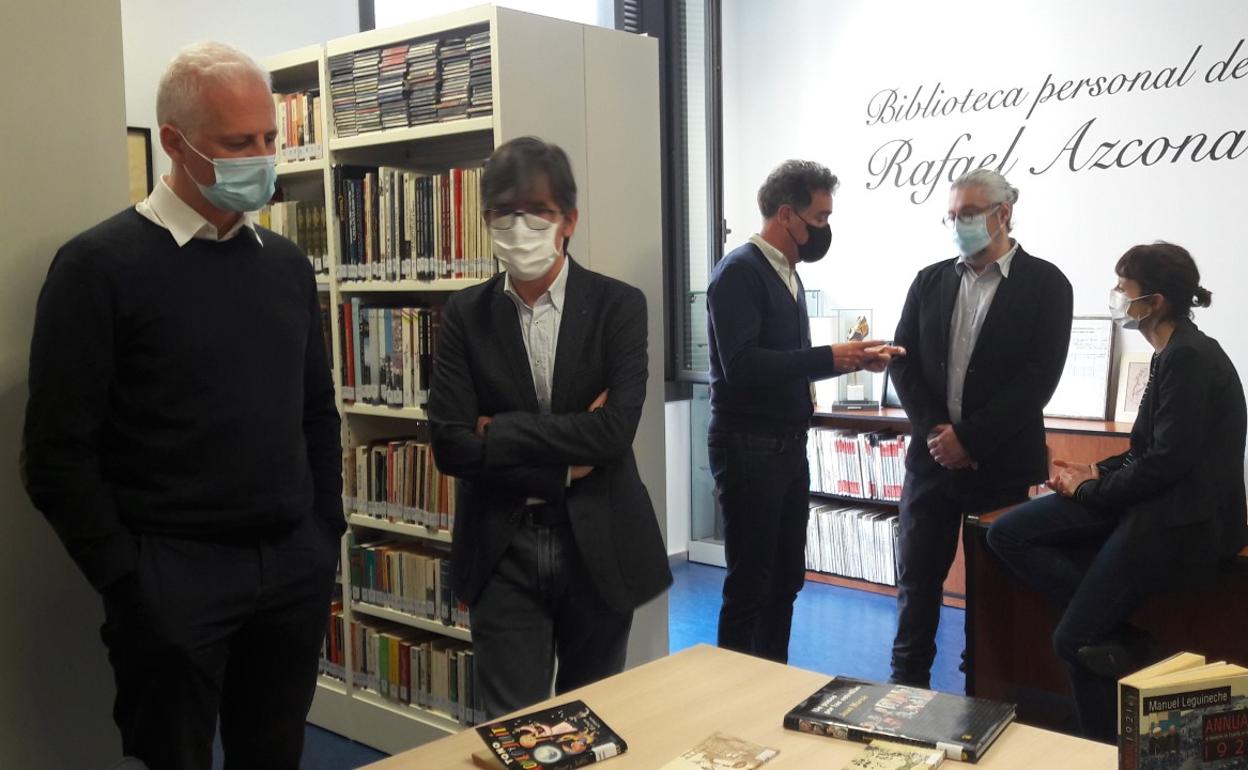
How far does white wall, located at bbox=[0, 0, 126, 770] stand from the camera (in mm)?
1779

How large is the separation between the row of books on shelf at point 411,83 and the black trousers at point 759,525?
1.23m

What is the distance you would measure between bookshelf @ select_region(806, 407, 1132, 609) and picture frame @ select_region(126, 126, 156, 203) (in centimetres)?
310

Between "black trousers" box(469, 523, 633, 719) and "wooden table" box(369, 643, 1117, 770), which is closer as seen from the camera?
"wooden table" box(369, 643, 1117, 770)

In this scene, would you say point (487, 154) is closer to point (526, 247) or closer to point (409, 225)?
point (409, 225)

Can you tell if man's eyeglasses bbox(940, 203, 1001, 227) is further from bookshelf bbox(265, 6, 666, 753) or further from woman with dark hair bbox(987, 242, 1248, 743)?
bookshelf bbox(265, 6, 666, 753)

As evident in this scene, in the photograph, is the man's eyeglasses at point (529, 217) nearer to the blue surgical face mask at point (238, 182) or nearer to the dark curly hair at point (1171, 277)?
the blue surgical face mask at point (238, 182)

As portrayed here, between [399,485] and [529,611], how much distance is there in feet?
4.53

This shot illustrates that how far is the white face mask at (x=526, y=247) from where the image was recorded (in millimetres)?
2199

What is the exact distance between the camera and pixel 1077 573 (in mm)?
3139

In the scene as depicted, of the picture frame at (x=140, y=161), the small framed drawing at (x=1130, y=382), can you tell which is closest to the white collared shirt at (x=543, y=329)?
the picture frame at (x=140, y=161)

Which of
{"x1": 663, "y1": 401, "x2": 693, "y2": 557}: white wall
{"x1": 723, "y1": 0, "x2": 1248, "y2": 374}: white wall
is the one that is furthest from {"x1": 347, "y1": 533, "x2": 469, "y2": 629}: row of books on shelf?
{"x1": 723, "y1": 0, "x2": 1248, "y2": 374}: white wall

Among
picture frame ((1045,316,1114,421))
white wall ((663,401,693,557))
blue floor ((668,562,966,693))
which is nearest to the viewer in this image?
blue floor ((668,562,966,693))

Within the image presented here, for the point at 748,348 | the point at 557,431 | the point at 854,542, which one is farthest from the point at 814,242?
the point at 854,542

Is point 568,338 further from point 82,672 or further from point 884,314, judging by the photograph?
point 884,314
